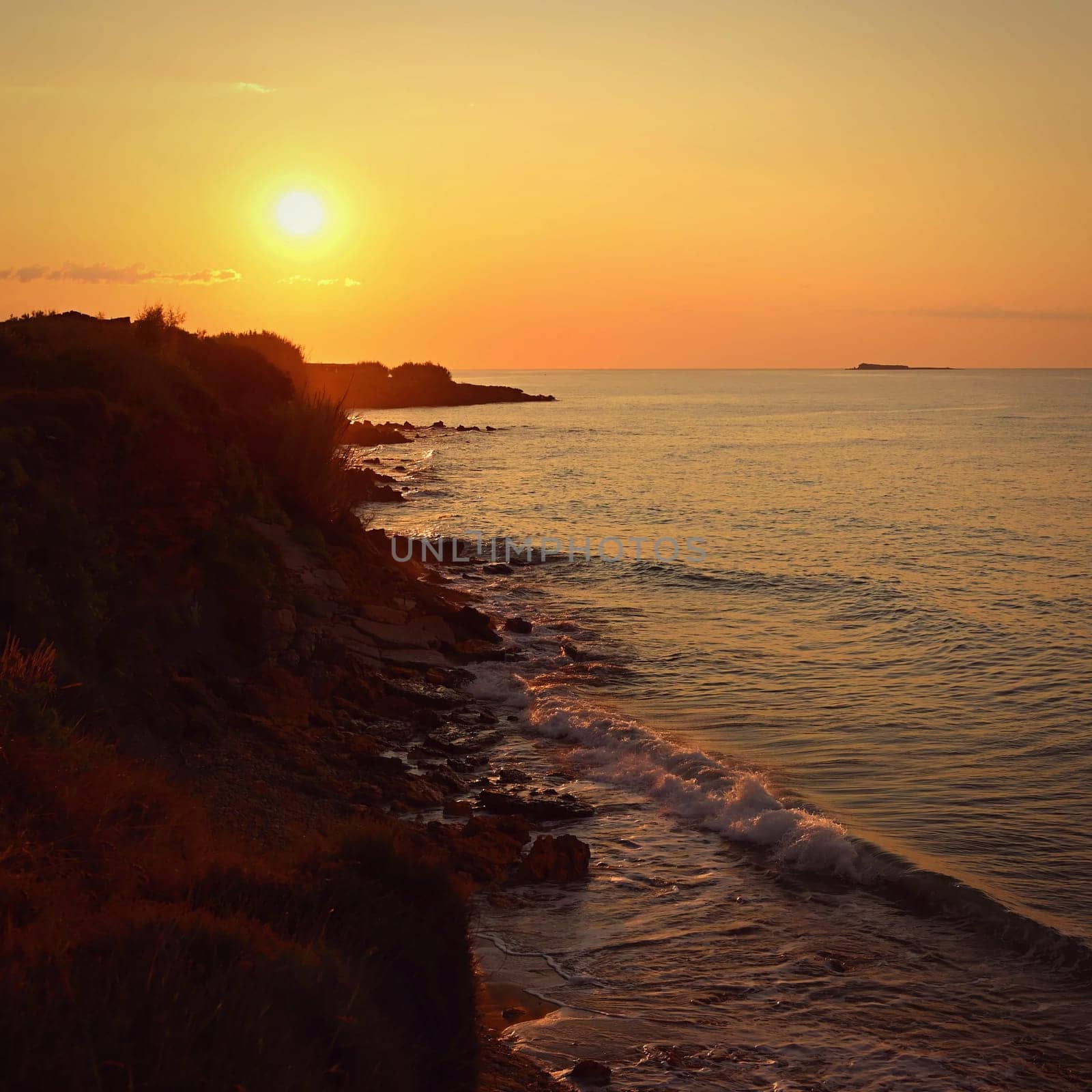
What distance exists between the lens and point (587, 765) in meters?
14.2

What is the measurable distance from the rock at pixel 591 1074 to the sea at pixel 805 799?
0.54 feet

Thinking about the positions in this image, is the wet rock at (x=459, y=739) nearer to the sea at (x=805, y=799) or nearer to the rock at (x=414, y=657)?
the sea at (x=805, y=799)

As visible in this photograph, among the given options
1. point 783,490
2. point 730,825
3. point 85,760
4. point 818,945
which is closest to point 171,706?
point 85,760

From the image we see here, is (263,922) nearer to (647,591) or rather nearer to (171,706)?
(171,706)

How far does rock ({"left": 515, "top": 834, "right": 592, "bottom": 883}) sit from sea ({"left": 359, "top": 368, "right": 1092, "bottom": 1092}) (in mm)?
173

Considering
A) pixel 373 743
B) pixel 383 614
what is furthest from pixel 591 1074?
pixel 383 614

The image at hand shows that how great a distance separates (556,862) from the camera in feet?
34.3

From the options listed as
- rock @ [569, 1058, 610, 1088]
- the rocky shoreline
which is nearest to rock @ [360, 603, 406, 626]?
the rocky shoreline

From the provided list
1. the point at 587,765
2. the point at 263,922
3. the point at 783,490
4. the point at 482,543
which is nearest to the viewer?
the point at 263,922

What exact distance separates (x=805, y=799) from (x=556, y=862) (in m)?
3.95

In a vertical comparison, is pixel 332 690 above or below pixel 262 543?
below

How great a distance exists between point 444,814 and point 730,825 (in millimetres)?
3316

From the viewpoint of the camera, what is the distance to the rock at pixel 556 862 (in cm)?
1038

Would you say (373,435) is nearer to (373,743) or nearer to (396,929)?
(373,743)
